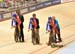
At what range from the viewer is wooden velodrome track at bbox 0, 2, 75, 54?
50.0 ft

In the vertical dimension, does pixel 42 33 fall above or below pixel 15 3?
below

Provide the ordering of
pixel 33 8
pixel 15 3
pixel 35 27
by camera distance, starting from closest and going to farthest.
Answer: pixel 35 27, pixel 33 8, pixel 15 3

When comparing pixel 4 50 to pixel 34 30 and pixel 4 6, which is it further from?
pixel 4 6

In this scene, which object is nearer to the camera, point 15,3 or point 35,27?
point 35,27

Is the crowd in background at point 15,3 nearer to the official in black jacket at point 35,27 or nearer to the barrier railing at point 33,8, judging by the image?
the barrier railing at point 33,8

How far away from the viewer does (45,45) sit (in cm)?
1642

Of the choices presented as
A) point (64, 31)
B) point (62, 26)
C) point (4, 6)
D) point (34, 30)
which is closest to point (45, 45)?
point (34, 30)

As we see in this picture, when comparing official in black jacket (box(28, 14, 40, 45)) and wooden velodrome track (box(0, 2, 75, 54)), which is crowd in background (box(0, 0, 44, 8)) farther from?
official in black jacket (box(28, 14, 40, 45))

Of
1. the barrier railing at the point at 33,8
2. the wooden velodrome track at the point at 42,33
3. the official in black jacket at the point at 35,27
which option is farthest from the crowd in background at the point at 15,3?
the official in black jacket at the point at 35,27

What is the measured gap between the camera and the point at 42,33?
69.2 feet

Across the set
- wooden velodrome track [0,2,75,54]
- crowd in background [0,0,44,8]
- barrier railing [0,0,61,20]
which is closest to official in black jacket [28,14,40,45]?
wooden velodrome track [0,2,75,54]

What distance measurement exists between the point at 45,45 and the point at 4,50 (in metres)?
2.26

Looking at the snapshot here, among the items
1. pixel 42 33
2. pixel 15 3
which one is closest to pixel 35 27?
pixel 42 33

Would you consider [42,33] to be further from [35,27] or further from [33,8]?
[33,8]
